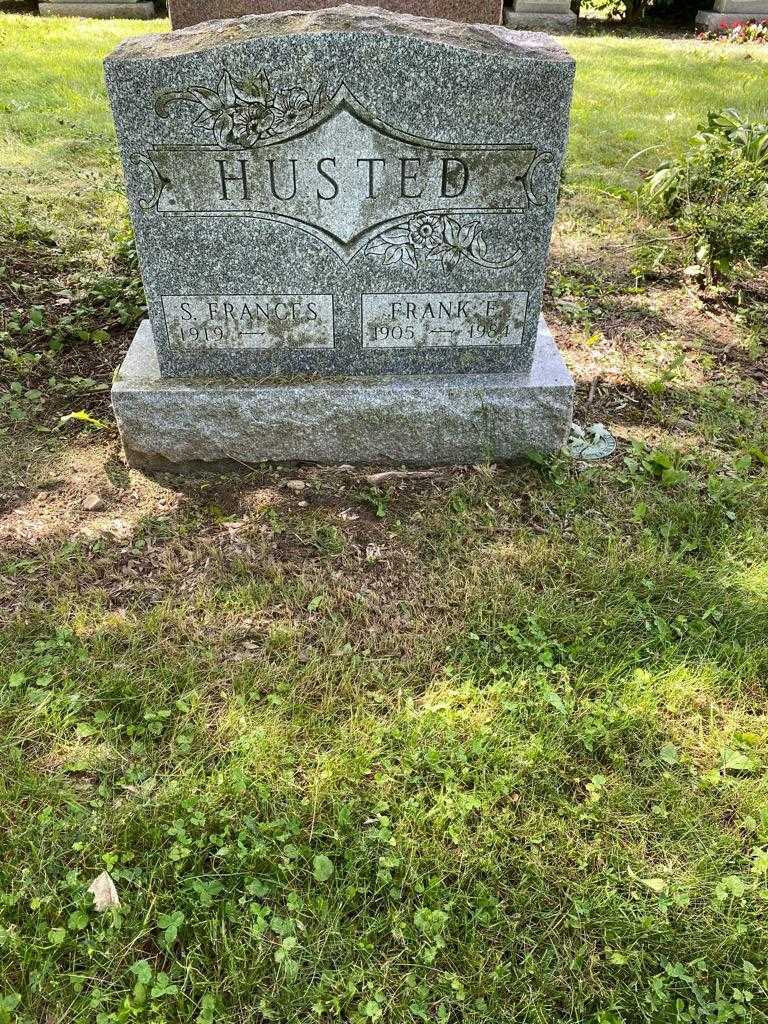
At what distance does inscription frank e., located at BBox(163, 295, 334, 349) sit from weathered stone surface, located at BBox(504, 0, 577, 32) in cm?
953

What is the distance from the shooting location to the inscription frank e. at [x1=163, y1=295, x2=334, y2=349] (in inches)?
114

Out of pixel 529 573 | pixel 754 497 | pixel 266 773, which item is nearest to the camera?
pixel 266 773

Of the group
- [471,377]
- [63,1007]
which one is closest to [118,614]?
[63,1007]

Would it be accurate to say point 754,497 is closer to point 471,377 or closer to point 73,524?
point 471,377

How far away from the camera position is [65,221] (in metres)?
5.04

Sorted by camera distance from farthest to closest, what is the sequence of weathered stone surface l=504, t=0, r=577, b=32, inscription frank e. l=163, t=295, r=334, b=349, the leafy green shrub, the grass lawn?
weathered stone surface l=504, t=0, r=577, b=32
the leafy green shrub
inscription frank e. l=163, t=295, r=334, b=349
the grass lawn

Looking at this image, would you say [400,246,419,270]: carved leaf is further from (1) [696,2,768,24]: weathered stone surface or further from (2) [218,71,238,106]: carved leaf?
(1) [696,2,768,24]: weathered stone surface

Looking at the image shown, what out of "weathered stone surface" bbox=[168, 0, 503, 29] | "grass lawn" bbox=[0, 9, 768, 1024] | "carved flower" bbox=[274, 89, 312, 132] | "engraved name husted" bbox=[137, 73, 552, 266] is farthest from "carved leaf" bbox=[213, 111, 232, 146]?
"weathered stone surface" bbox=[168, 0, 503, 29]

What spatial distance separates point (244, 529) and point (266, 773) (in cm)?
99

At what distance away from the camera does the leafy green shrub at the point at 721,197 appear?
13.6ft

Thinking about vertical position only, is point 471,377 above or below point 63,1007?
above

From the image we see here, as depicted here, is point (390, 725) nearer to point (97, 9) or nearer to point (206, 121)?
point (206, 121)

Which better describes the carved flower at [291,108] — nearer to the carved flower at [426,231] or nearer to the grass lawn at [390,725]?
the carved flower at [426,231]

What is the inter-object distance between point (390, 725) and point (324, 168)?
1769mm
